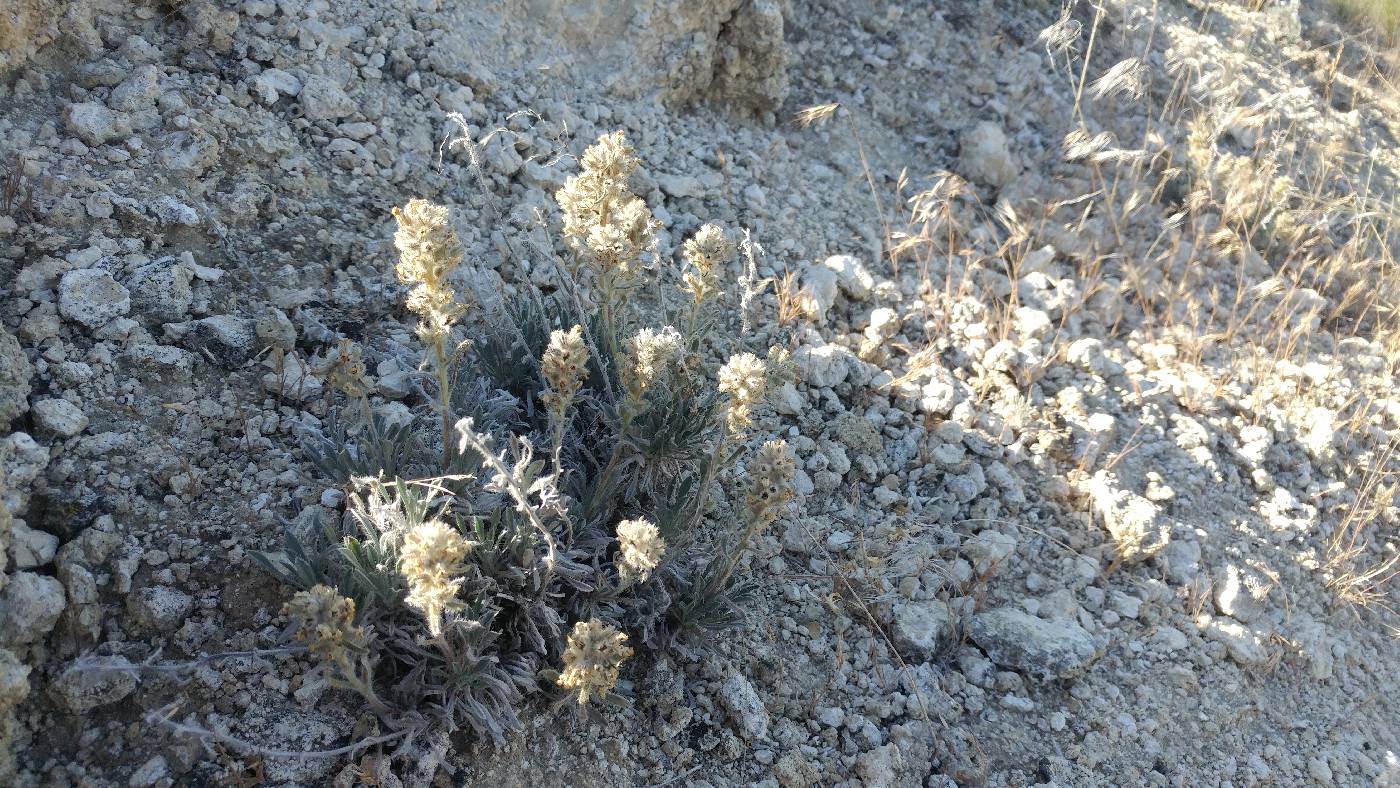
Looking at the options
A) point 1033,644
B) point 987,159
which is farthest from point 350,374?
point 987,159

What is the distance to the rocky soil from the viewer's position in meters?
2.57

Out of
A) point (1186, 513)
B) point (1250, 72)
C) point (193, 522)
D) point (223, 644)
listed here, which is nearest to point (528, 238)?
point (193, 522)

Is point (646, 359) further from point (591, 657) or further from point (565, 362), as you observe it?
point (591, 657)

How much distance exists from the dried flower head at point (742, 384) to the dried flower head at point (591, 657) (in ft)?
2.08

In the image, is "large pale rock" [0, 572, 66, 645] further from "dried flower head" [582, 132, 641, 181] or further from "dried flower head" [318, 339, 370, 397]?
"dried flower head" [582, 132, 641, 181]

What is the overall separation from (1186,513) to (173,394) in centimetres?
363

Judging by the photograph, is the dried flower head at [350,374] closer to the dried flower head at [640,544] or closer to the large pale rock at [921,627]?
the dried flower head at [640,544]

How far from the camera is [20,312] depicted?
2.79 metres

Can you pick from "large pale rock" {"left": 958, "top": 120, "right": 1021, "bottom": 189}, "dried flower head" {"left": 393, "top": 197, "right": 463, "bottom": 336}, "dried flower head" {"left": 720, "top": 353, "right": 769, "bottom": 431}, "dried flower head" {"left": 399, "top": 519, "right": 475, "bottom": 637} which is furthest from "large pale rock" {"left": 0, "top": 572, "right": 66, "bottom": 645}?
"large pale rock" {"left": 958, "top": 120, "right": 1021, "bottom": 189}

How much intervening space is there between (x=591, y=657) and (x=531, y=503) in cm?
62

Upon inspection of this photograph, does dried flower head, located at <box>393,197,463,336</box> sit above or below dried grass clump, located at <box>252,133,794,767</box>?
above

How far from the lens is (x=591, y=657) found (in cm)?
231

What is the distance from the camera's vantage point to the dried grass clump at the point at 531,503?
2.33 metres

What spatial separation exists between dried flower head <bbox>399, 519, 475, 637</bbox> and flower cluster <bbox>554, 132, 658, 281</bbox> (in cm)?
94
